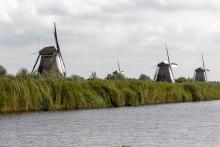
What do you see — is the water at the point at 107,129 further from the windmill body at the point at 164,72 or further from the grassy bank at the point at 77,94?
the windmill body at the point at 164,72

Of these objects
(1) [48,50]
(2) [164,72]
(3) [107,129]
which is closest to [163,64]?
(2) [164,72]

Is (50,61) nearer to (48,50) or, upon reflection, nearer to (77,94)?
(48,50)

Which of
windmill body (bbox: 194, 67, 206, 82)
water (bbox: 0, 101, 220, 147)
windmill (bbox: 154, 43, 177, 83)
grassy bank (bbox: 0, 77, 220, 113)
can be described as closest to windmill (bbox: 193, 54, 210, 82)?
windmill body (bbox: 194, 67, 206, 82)

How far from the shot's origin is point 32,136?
26844mm

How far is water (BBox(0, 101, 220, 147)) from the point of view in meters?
25.1

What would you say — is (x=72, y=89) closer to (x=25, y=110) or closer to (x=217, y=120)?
(x=25, y=110)

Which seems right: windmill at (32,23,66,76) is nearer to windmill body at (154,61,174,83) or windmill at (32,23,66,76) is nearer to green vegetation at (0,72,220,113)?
green vegetation at (0,72,220,113)

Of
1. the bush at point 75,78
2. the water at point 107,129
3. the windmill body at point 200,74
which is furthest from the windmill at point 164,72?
the water at point 107,129

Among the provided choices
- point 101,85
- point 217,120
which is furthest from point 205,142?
point 101,85

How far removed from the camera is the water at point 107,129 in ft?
82.3

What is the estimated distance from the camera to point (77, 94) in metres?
42.9

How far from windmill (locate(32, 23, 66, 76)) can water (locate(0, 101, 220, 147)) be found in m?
17.8

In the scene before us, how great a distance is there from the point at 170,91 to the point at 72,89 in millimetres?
16270

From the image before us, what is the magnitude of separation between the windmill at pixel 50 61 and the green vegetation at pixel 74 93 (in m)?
5.92
